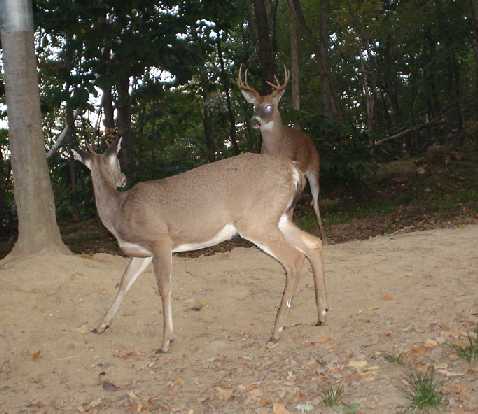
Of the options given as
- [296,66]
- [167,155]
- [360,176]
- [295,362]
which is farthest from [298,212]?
[167,155]

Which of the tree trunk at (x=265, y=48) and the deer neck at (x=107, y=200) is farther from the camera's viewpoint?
the tree trunk at (x=265, y=48)

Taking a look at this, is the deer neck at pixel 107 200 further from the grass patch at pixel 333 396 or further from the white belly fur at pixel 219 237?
the grass patch at pixel 333 396

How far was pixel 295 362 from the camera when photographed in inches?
175

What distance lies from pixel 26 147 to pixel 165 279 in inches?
92.8

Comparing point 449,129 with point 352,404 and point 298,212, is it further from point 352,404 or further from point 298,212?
point 352,404

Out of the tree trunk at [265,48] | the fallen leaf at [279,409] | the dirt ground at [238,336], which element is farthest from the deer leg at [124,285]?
the tree trunk at [265,48]

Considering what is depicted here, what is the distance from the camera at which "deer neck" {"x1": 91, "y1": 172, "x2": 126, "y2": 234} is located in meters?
5.61

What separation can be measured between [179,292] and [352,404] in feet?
9.48

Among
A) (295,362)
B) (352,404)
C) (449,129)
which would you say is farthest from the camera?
(449,129)

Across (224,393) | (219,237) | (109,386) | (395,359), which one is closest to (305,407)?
(224,393)

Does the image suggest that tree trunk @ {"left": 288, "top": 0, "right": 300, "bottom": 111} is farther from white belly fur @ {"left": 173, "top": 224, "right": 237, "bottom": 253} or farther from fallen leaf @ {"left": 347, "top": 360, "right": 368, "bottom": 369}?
fallen leaf @ {"left": 347, "top": 360, "right": 368, "bottom": 369}

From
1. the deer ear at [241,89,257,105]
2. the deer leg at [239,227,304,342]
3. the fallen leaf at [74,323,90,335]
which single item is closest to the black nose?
the deer ear at [241,89,257,105]

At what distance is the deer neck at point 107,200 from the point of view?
561cm

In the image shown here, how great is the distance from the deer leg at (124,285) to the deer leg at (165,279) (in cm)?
50
